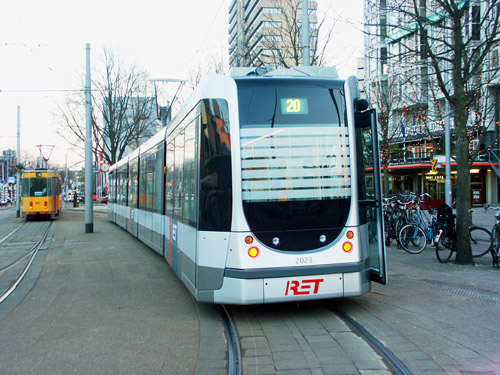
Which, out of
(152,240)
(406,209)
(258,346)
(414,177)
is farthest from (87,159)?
(414,177)

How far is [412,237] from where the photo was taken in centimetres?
1116

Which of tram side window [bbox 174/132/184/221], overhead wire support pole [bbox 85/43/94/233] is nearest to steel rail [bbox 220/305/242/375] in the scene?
→ tram side window [bbox 174/132/184/221]

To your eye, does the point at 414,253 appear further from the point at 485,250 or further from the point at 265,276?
the point at 265,276

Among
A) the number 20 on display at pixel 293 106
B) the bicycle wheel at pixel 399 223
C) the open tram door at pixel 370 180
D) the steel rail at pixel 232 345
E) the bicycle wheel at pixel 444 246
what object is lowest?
the steel rail at pixel 232 345

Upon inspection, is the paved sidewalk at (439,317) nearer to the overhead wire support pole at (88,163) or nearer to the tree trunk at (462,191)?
the tree trunk at (462,191)

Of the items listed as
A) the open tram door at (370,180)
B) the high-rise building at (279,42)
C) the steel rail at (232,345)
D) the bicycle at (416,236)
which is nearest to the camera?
the steel rail at (232,345)

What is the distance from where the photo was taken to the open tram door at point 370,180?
5.90m

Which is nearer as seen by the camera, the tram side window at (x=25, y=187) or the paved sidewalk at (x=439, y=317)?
the paved sidewalk at (x=439, y=317)

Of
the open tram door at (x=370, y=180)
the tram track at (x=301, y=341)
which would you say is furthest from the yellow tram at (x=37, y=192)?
the open tram door at (x=370, y=180)

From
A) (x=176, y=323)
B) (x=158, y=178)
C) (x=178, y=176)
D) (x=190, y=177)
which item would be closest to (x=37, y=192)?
(x=158, y=178)

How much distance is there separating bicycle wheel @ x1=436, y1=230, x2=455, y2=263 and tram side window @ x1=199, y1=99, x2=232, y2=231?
5749mm

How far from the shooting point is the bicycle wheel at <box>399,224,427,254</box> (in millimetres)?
11156

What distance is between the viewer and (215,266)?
18.1 ft

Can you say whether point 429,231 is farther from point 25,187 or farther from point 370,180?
point 25,187
